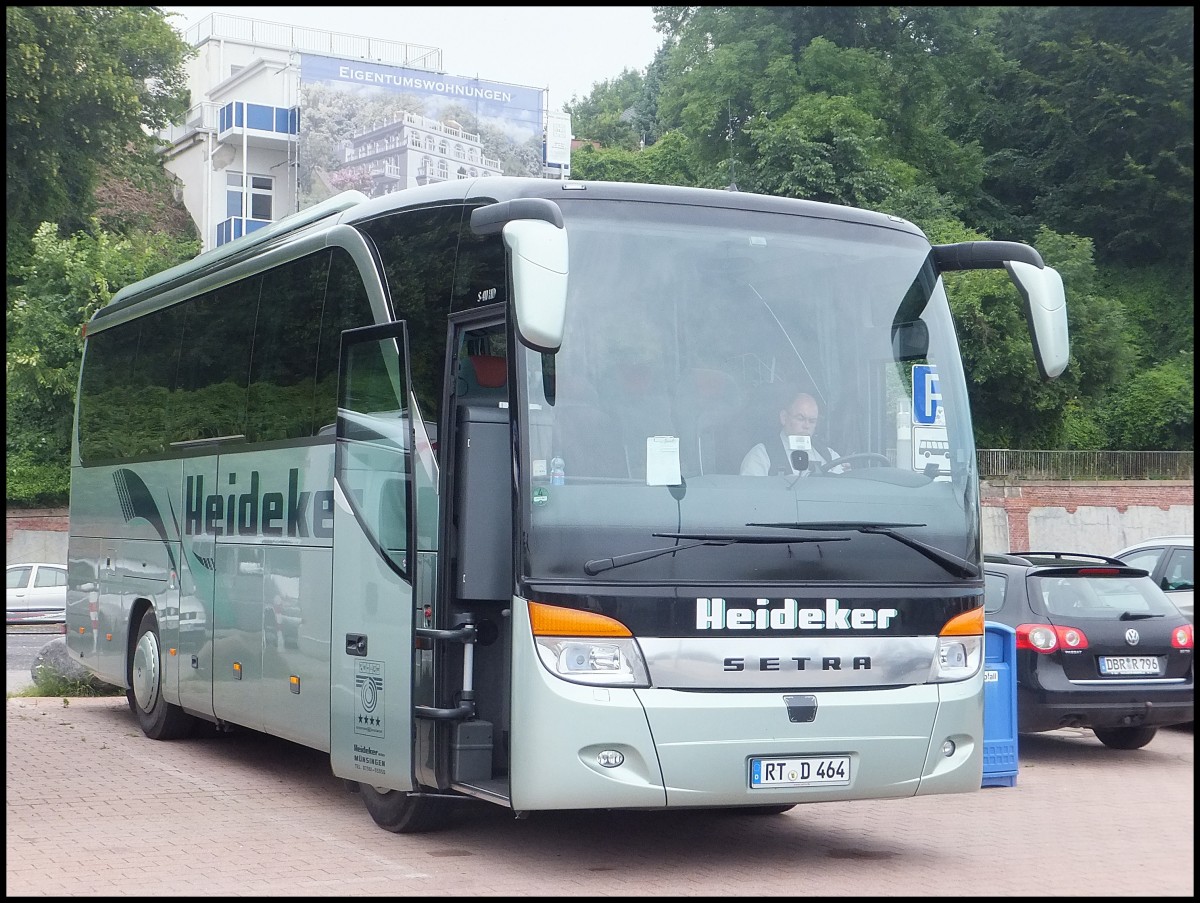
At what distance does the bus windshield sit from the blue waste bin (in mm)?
3387

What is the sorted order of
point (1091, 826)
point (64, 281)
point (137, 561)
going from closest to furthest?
point (1091, 826) → point (137, 561) → point (64, 281)

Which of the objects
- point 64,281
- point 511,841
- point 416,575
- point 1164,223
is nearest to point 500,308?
point 416,575

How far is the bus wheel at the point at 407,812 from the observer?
842 cm

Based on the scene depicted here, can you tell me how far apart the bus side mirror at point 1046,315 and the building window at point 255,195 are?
54.7m

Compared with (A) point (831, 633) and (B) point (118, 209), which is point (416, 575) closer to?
(A) point (831, 633)

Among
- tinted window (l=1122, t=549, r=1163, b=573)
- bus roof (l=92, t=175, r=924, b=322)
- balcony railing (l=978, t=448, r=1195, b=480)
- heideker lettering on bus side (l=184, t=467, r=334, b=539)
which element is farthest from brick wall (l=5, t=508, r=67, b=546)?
bus roof (l=92, t=175, r=924, b=322)

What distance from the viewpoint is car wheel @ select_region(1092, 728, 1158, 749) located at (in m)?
13.5

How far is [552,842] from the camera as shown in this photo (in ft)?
28.2

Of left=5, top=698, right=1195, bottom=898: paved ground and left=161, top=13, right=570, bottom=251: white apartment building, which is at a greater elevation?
left=161, top=13, right=570, bottom=251: white apartment building

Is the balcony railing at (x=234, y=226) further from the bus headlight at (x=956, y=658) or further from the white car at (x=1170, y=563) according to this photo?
the bus headlight at (x=956, y=658)

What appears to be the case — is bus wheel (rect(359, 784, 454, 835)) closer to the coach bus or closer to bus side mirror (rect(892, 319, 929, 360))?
the coach bus

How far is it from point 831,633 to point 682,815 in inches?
98.9

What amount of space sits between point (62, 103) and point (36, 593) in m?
13.0

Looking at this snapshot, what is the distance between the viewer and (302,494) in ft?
31.6
